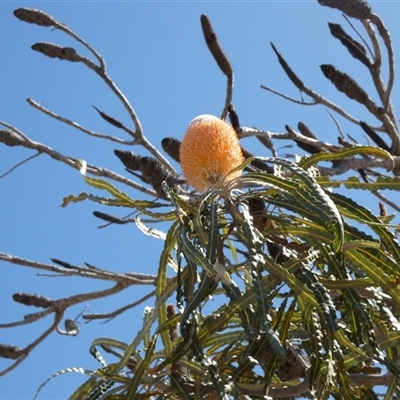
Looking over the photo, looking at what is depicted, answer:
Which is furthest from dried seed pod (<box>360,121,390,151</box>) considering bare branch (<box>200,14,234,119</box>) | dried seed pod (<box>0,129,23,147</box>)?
dried seed pod (<box>0,129,23,147</box>)

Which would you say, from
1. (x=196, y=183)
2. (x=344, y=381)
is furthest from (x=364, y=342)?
(x=196, y=183)

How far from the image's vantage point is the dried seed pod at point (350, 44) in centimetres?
354

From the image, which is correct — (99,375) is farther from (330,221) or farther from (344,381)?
(330,221)

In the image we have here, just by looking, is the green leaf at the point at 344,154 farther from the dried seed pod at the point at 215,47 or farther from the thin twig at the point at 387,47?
the thin twig at the point at 387,47

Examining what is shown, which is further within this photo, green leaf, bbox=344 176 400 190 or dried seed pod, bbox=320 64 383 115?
dried seed pod, bbox=320 64 383 115

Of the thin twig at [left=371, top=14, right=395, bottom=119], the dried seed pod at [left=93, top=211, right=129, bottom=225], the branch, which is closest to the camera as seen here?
the thin twig at [left=371, top=14, right=395, bottom=119]

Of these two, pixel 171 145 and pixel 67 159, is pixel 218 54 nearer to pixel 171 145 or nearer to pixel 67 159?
pixel 171 145

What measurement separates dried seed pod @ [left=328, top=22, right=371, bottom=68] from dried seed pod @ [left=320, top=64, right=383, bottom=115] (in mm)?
248

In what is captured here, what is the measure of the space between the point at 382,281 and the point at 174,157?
1.48 m

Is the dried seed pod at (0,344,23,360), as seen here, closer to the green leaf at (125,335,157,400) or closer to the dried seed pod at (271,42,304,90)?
the dried seed pod at (271,42,304,90)

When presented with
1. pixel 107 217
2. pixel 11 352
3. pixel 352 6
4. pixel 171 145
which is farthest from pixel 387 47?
pixel 11 352

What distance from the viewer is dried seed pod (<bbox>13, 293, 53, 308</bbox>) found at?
391 cm

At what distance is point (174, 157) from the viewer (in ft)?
9.75

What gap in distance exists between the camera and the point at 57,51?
3.95 m
